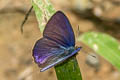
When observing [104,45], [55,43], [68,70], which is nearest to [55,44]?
[55,43]

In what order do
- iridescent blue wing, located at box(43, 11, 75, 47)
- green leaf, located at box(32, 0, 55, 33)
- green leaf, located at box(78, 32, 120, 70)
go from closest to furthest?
iridescent blue wing, located at box(43, 11, 75, 47)
green leaf, located at box(32, 0, 55, 33)
green leaf, located at box(78, 32, 120, 70)

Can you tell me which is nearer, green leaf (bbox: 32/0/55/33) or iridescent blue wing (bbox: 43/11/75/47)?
iridescent blue wing (bbox: 43/11/75/47)

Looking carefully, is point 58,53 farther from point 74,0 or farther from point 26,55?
point 74,0

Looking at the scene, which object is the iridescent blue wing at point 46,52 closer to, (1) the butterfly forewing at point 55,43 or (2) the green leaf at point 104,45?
(1) the butterfly forewing at point 55,43

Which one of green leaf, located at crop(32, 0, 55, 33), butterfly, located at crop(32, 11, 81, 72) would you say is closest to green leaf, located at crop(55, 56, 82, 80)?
butterfly, located at crop(32, 11, 81, 72)

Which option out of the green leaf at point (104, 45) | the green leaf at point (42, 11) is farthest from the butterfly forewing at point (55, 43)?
the green leaf at point (104, 45)

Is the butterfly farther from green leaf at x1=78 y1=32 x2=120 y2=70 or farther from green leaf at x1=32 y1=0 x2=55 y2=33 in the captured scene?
green leaf at x1=78 y1=32 x2=120 y2=70

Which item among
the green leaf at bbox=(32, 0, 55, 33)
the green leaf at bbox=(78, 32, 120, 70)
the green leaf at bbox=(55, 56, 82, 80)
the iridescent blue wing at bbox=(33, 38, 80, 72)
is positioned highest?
the green leaf at bbox=(32, 0, 55, 33)
